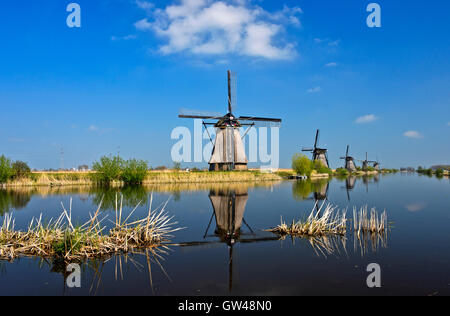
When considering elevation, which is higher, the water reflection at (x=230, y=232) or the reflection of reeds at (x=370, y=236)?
the reflection of reeds at (x=370, y=236)

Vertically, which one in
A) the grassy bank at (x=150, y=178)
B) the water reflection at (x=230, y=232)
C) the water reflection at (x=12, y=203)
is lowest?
the water reflection at (x=230, y=232)

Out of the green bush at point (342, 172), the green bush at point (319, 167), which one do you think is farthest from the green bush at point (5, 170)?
the green bush at point (342, 172)

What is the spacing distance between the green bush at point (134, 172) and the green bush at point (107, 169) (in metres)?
0.83

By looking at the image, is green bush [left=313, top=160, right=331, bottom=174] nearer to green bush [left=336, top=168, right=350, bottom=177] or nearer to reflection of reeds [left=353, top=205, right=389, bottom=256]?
green bush [left=336, top=168, right=350, bottom=177]

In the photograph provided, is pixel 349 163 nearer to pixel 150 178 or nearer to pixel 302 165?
pixel 302 165

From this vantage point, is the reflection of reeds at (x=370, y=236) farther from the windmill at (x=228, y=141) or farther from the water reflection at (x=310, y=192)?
the windmill at (x=228, y=141)

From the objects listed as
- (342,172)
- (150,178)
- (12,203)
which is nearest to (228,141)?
(150,178)

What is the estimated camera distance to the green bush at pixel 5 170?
93.3 ft

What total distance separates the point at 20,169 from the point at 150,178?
14792mm

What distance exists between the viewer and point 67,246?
652cm

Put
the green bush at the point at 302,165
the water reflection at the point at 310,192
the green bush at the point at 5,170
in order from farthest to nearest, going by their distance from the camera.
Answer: the green bush at the point at 302,165, the green bush at the point at 5,170, the water reflection at the point at 310,192
